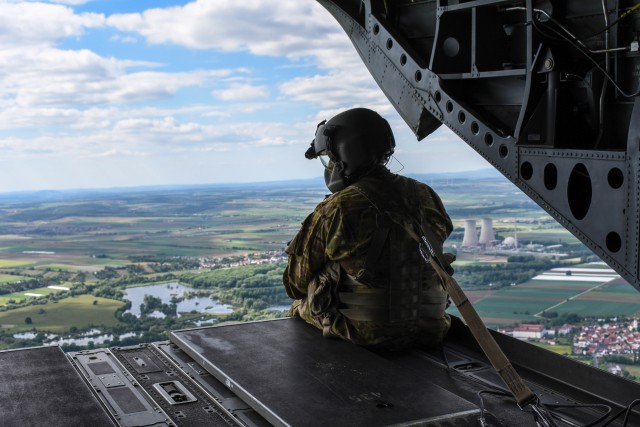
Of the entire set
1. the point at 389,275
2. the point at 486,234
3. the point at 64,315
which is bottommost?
the point at 64,315

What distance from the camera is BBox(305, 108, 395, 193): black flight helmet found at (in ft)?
13.9

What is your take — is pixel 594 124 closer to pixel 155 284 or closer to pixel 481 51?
pixel 481 51

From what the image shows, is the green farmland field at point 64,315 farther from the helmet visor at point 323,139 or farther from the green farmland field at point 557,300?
the helmet visor at point 323,139

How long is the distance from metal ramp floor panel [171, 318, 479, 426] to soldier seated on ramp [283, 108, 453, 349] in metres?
0.21

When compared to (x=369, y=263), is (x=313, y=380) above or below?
below

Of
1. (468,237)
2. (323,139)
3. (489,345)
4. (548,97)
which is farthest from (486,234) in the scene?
(489,345)

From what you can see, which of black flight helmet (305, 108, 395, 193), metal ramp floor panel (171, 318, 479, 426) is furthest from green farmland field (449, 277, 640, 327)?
metal ramp floor panel (171, 318, 479, 426)

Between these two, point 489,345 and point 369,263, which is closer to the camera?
point 489,345

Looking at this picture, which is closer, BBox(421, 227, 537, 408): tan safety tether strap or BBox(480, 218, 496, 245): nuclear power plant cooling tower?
BBox(421, 227, 537, 408): tan safety tether strap

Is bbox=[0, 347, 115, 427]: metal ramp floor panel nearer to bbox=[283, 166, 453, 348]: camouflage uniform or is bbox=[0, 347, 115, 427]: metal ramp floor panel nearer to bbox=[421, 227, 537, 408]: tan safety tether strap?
bbox=[283, 166, 453, 348]: camouflage uniform

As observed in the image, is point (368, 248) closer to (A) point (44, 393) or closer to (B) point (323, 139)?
(B) point (323, 139)

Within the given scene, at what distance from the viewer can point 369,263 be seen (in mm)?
3957

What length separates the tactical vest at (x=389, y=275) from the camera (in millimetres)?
3963

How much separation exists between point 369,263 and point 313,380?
799 mm
